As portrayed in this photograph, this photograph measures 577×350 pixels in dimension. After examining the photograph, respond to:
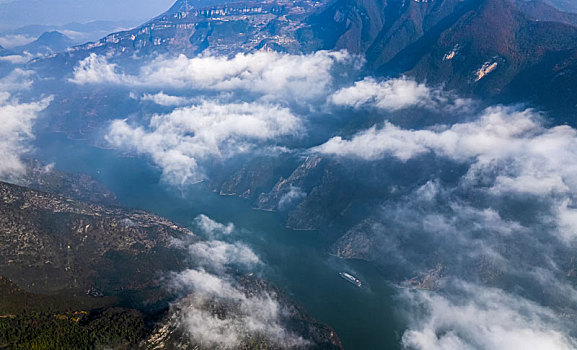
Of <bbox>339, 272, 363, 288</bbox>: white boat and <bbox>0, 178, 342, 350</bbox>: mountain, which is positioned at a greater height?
<bbox>0, 178, 342, 350</bbox>: mountain

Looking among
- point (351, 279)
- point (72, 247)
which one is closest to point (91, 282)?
point (72, 247)

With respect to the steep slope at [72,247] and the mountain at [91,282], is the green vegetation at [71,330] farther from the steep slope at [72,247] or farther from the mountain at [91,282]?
the steep slope at [72,247]

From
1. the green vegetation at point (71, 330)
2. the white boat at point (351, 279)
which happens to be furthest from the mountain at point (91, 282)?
the white boat at point (351, 279)

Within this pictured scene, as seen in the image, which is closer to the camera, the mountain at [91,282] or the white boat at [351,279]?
the mountain at [91,282]

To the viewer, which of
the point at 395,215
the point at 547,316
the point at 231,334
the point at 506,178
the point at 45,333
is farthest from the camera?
the point at 395,215

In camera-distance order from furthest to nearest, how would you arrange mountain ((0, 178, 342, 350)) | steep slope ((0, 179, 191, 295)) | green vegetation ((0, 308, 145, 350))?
1. steep slope ((0, 179, 191, 295))
2. mountain ((0, 178, 342, 350))
3. green vegetation ((0, 308, 145, 350))

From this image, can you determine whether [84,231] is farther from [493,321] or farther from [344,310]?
[493,321]

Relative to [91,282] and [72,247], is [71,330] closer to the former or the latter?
[91,282]

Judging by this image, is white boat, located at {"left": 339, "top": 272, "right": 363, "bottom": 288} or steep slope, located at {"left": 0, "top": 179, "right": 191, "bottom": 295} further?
white boat, located at {"left": 339, "top": 272, "right": 363, "bottom": 288}

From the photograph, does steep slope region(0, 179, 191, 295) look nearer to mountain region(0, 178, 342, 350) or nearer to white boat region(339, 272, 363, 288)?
mountain region(0, 178, 342, 350)

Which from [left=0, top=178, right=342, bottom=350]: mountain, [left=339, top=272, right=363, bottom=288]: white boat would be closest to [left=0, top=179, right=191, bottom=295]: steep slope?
[left=0, top=178, right=342, bottom=350]: mountain

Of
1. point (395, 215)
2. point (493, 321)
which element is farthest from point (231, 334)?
point (395, 215)
